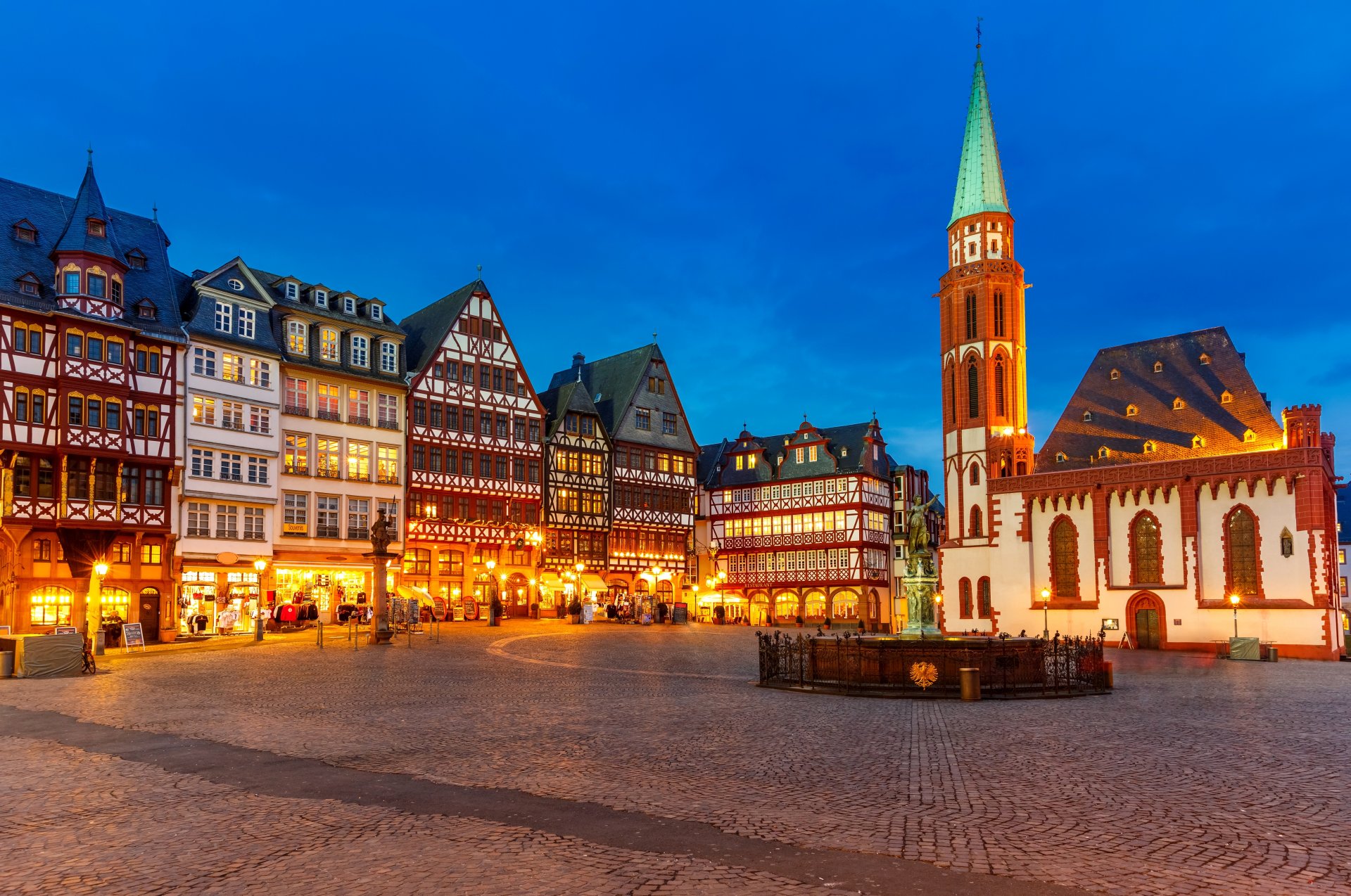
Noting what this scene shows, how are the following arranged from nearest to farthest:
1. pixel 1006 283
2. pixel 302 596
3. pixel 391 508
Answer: pixel 302 596
pixel 391 508
pixel 1006 283

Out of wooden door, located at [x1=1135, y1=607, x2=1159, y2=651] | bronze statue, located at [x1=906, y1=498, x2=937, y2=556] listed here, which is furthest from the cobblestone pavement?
wooden door, located at [x1=1135, y1=607, x2=1159, y2=651]

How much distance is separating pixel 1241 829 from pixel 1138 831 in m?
1.01

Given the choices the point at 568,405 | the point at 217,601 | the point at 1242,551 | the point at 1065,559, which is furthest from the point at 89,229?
the point at 1242,551

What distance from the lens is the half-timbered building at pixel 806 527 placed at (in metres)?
70.9

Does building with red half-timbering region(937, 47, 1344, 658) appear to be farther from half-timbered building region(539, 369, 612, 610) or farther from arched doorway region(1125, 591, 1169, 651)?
half-timbered building region(539, 369, 612, 610)

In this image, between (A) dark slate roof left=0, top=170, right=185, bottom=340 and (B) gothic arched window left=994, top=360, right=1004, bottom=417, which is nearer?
(A) dark slate roof left=0, top=170, right=185, bottom=340

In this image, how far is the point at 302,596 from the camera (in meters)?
51.7

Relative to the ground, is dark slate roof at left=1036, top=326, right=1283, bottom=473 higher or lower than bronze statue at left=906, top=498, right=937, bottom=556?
higher

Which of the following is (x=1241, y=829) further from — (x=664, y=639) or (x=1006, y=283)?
(x=1006, y=283)

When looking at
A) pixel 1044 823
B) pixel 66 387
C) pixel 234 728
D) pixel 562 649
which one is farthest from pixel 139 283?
pixel 1044 823

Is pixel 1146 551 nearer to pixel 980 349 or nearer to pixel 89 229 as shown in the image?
pixel 980 349

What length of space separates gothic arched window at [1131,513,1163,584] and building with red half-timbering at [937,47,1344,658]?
0.24 feet

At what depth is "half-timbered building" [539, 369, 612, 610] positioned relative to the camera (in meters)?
65.1

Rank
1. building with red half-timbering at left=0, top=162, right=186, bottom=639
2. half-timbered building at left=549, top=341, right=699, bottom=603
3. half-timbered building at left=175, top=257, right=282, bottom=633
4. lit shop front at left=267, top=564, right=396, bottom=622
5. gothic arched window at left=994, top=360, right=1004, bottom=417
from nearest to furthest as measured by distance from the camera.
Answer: building with red half-timbering at left=0, top=162, right=186, bottom=639 < half-timbered building at left=175, top=257, right=282, bottom=633 < lit shop front at left=267, top=564, right=396, bottom=622 < gothic arched window at left=994, top=360, right=1004, bottom=417 < half-timbered building at left=549, top=341, right=699, bottom=603
